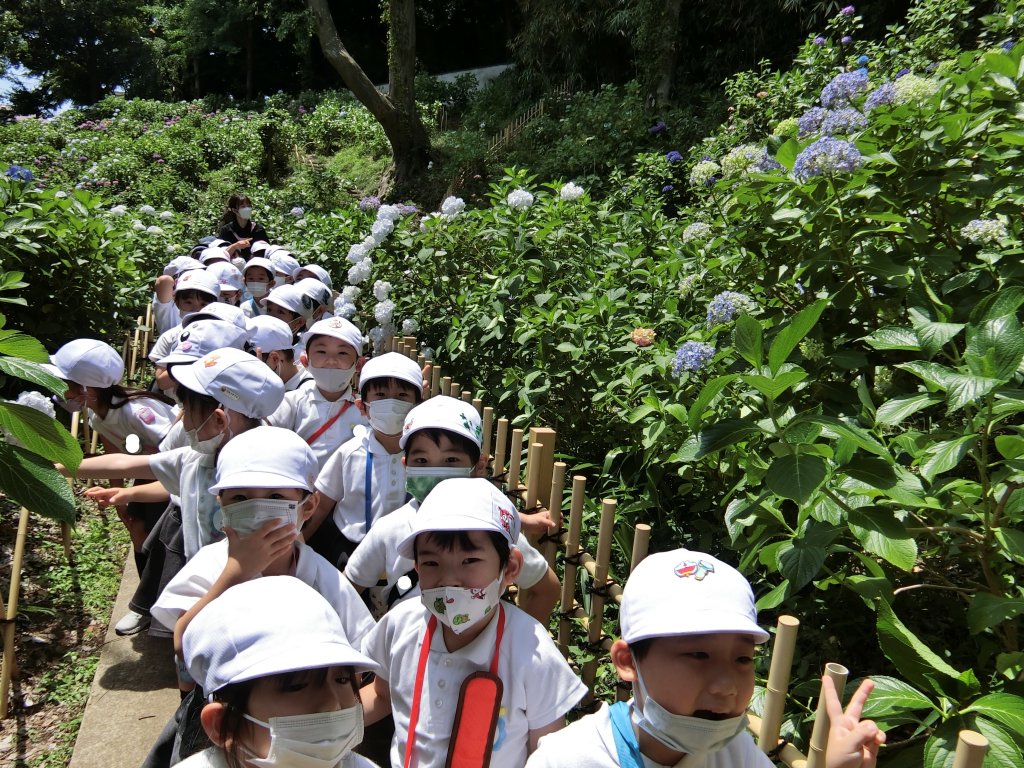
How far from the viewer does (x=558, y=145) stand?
1273 cm

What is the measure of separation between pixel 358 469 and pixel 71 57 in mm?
41568

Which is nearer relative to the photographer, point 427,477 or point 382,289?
point 427,477

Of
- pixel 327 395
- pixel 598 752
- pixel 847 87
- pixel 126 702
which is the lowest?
pixel 126 702

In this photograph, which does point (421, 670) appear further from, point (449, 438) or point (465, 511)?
point (449, 438)

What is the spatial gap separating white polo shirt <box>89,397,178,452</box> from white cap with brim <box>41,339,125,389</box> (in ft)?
0.46

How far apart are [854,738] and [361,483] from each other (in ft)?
6.38

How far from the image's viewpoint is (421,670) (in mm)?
1871

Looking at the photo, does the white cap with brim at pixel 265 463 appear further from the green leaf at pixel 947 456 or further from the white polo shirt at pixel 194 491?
the green leaf at pixel 947 456

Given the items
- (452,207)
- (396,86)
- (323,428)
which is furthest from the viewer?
(396,86)

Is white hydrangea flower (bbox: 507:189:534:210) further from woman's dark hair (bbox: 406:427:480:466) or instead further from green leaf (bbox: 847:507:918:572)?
green leaf (bbox: 847:507:918:572)

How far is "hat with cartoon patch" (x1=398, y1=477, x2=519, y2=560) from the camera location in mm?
1798

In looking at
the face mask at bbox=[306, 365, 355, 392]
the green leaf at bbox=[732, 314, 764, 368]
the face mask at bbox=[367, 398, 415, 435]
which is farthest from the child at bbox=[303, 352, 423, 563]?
the green leaf at bbox=[732, 314, 764, 368]

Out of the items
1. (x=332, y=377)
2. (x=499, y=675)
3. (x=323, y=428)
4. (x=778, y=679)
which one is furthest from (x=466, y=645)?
(x=332, y=377)

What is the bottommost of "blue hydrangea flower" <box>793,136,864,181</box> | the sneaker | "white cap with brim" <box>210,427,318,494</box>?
the sneaker
